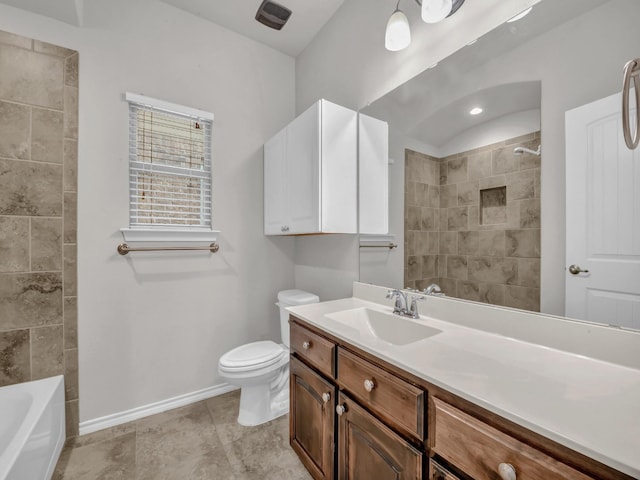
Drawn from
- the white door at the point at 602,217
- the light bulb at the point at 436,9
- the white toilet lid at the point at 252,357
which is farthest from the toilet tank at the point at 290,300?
the light bulb at the point at 436,9

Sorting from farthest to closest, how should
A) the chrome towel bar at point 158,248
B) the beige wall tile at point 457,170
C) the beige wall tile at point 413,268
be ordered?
the chrome towel bar at point 158,248 < the beige wall tile at point 413,268 < the beige wall tile at point 457,170

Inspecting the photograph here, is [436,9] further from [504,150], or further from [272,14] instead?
[272,14]

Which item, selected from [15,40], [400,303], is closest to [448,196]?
[400,303]

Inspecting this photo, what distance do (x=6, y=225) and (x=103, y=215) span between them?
44 cm

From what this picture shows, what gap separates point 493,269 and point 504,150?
0.49 m

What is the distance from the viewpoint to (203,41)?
2.19 metres

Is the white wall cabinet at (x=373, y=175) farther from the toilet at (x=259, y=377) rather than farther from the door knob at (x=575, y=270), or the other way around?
the door knob at (x=575, y=270)

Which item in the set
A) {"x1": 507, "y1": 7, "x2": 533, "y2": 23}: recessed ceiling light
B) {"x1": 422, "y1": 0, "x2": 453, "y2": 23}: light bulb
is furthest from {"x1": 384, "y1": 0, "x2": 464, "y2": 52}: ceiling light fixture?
{"x1": 507, "y1": 7, "x2": 533, "y2": 23}: recessed ceiling light

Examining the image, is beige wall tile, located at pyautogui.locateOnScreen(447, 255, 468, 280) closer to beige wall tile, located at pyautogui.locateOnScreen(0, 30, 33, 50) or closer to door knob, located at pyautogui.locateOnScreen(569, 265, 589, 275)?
door knob, located at pyautogui.locateOnScreen(569, 265, 589, 275)

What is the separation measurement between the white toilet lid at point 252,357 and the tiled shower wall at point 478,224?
3.30ft

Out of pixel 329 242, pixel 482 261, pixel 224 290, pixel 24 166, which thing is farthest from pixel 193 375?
pixel 482 261

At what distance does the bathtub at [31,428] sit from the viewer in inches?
43.2

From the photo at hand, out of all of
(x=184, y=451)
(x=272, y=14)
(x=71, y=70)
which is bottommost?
(x=184, y=451)

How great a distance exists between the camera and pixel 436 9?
1300mm
